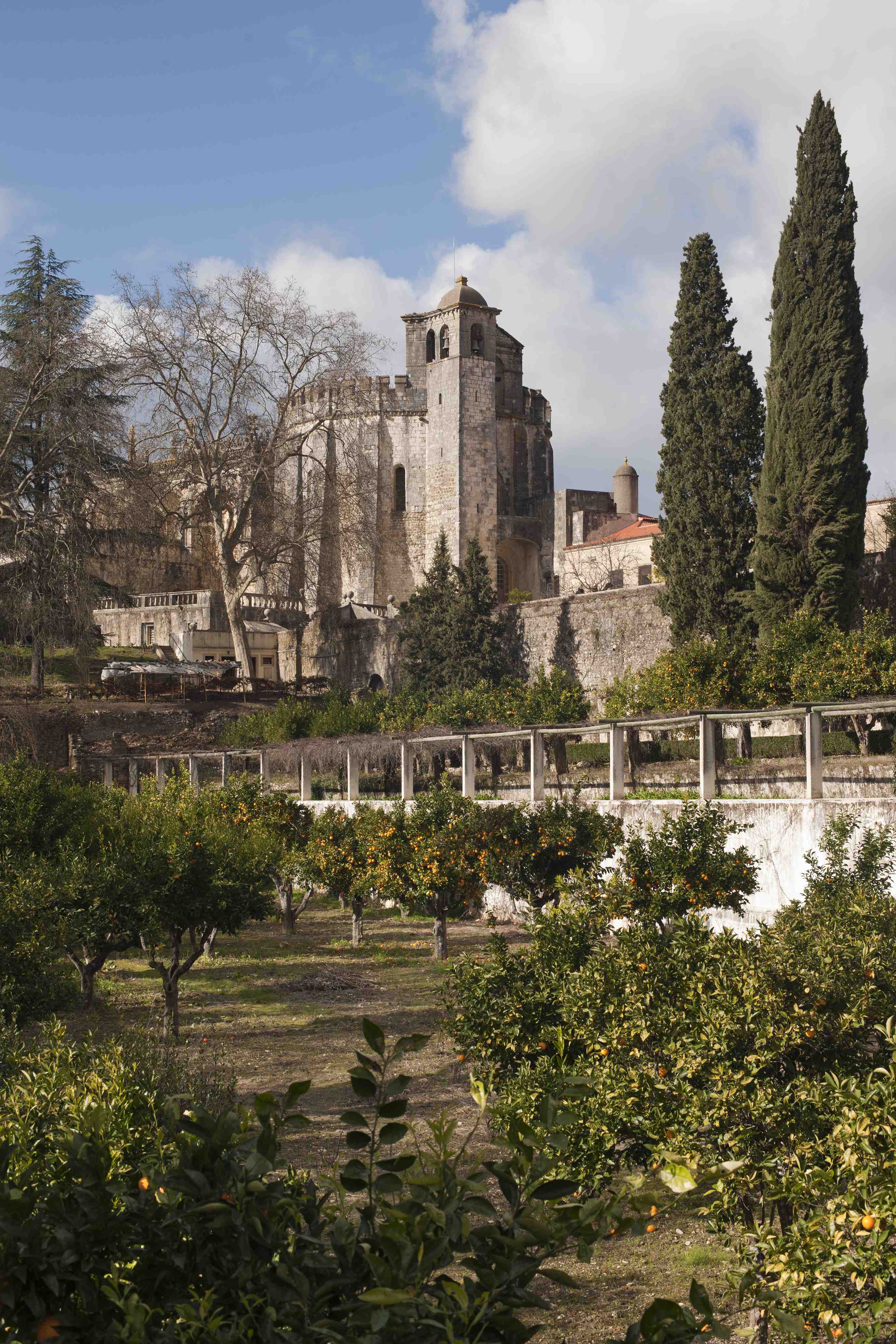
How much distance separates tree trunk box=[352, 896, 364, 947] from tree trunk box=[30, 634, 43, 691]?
1928 cm

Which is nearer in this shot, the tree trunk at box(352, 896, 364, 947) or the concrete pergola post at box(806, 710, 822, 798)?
the concrete pergola post at box(806, 710, 822, 798)

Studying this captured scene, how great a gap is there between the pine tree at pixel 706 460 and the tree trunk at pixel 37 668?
18598 millimetres

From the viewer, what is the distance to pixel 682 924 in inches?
245

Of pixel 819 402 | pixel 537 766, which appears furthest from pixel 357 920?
pixel 819 402

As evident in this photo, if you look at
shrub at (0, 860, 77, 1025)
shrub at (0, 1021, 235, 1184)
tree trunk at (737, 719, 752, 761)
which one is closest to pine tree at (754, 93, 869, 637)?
tree trunk at (737, 719, 752, 761)

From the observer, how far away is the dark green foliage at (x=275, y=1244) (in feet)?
7.55

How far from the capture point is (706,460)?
26.0 metres

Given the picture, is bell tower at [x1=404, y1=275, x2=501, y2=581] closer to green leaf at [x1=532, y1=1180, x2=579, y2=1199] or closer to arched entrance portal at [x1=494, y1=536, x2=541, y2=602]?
arched entrance portal at [x1=494, y1=536, x2=541, y2=602]

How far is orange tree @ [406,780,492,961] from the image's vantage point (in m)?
16.0

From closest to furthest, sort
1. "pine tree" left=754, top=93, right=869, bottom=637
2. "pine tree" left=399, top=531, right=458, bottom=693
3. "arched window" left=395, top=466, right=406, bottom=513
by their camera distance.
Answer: "pine tree" left=754, top=93, right=869, bottom=637
"pine tree" left=399, top=531, right=458, bottom=693
"arched window" left=395, top=466, right=406, bottom=513

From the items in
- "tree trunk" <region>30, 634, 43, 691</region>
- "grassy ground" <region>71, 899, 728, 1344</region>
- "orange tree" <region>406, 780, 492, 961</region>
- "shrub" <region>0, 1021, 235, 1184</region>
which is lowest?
"grassy ground" <region>71, 899, 728, 1344</region>

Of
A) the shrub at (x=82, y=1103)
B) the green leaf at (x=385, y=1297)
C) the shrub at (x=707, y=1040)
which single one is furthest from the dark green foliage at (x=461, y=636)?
the green leaf at (x=385, y=1297)

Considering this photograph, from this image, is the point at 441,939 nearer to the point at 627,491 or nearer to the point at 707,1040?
the point at 707,1040

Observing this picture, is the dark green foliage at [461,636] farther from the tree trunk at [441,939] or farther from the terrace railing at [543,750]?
the tree trunk at [441,939]
